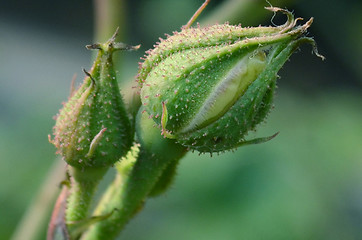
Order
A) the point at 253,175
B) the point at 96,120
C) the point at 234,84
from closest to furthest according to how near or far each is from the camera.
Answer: the point at 234,84 → the point at 96,120 → the point at 253,175

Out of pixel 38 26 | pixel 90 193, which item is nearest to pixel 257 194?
pixel 90 193

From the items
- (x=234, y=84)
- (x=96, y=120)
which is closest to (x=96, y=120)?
(x=96, y=120)

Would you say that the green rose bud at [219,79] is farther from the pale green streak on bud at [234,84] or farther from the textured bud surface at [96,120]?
the textured bud surface at [96,120]

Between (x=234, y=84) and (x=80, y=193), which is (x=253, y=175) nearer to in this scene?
→ (x=80, y=193)

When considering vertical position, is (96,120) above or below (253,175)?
below

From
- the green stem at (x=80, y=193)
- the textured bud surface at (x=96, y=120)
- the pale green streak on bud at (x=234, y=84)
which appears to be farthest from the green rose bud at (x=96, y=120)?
the pale green streak on bud at (x=234, y=84)

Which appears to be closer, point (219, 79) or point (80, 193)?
point (219, 79)
